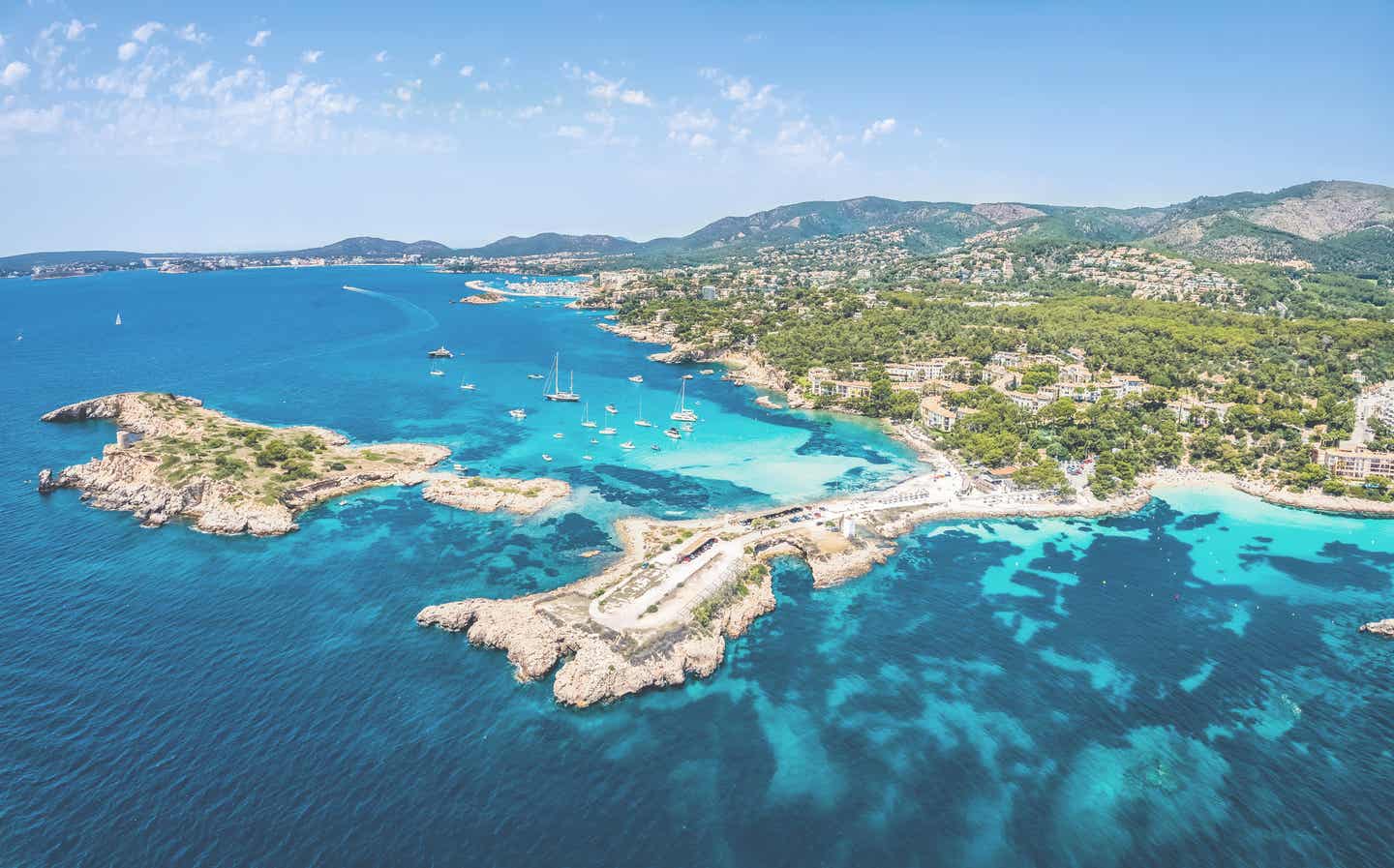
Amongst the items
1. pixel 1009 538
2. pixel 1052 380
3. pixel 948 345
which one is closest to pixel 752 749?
pixel 1009 538

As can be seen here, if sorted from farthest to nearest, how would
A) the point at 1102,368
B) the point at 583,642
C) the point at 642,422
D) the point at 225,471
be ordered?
the point at 1102,368 → the point at 642,422 → the point at 225,471 → the point at 583,642

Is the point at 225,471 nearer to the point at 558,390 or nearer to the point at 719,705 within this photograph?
the point at 719,705

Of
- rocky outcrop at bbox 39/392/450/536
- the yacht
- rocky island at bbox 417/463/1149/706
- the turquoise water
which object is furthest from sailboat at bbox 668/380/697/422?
rocky island at bbox 417/463/1149/706

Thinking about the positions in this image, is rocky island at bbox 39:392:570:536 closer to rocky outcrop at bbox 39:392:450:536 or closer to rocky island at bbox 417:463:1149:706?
rocky outcrop at bbox 39:392:450:536

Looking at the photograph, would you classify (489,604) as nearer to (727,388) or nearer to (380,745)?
(380,745)

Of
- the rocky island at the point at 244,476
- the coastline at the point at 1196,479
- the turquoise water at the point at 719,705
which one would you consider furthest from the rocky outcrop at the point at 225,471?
the coastline at the point at 1196,479

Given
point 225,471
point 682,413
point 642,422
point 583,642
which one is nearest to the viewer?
point 583,642

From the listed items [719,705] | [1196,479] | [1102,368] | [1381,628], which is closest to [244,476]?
[719,705]
